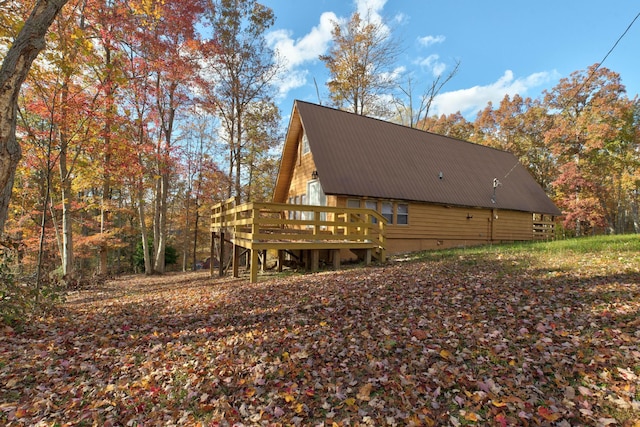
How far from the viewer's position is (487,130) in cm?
3541

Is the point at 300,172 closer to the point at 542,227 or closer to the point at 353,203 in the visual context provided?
the point at 353,203

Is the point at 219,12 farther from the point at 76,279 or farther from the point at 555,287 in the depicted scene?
the point at 555,287

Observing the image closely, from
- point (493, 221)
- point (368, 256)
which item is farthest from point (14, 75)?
point (493, 221)

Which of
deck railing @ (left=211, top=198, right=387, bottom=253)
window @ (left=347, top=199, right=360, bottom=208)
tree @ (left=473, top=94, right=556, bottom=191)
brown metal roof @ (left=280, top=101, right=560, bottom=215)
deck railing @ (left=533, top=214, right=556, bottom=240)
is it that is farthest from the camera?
tree @ (left=473, top=94, right=556, bottom=191)

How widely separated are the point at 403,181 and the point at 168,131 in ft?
42.1

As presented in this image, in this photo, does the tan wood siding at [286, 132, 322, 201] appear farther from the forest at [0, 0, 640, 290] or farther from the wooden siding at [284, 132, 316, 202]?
the forest at [0, 0, 640, 290]

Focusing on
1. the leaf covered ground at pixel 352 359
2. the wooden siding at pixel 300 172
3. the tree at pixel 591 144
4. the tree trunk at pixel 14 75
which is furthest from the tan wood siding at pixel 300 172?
the tree at pixel 591 144

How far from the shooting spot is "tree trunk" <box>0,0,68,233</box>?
15.4ft

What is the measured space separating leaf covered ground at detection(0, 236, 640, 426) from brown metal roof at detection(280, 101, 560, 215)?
7.56m

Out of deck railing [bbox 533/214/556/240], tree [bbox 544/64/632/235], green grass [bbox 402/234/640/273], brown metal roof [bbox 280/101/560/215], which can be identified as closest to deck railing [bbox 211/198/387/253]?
brown metal roof [bbox 280/101/560/215]

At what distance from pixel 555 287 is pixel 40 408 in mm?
8400

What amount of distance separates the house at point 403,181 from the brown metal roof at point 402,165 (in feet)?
0.19

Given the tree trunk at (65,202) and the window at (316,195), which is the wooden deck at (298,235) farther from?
the tree trunk at (65,202)

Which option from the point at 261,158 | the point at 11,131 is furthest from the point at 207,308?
the point at 261,158
